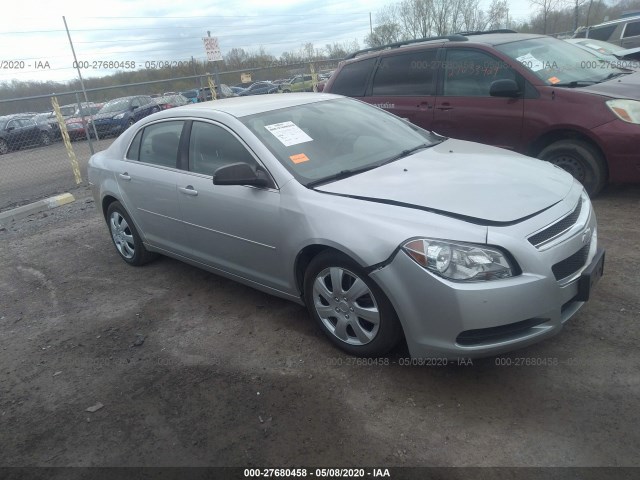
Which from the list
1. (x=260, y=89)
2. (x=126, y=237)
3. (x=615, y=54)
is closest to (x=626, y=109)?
(x=126, y=237)

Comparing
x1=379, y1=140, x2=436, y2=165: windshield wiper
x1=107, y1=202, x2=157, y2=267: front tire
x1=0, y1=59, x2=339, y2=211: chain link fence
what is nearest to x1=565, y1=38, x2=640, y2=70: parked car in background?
x1=379, y1=140, x2=436, y2=165: windshield wiper

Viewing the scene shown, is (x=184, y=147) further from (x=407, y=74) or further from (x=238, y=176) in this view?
(x=407, y=74)

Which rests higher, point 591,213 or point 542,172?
point 542,172

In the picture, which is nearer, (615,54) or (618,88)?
(618,88)

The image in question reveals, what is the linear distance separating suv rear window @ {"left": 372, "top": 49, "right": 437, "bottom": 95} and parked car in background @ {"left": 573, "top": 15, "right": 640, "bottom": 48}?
1232 cm

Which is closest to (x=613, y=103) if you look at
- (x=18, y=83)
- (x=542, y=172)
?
(x=542, y=172)

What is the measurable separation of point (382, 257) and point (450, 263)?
362 millimetres

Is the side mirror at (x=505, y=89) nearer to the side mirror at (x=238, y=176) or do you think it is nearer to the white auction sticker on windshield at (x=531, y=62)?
the white auction sticker on windshield at (x=531, y=62)

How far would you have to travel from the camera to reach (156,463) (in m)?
2.55

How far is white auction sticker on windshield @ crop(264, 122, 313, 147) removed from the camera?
3604 mm

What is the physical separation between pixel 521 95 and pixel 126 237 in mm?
4446

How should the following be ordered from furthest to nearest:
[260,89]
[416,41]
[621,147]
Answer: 1. [260,89]
2. [416,41]
3. [621,147]

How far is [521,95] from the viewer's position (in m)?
5.47

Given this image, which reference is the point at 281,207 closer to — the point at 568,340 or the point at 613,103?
the point at 568,340
